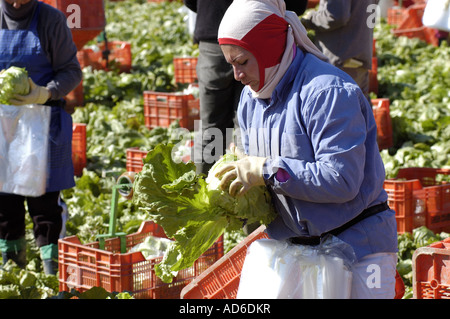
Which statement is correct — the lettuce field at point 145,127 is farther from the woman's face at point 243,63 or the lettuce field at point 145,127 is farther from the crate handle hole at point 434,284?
the woman's face at point 243,63

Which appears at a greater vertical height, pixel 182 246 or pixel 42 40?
pixel 42 40

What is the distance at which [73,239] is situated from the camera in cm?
477

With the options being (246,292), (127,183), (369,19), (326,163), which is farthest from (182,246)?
(369,19)

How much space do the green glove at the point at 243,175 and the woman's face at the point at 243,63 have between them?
305 mm

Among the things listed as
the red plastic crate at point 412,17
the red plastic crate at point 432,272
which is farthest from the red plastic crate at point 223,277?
the red plastic crate at point 412,17

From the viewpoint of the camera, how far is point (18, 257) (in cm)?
525

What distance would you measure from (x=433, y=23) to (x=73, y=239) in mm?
3149

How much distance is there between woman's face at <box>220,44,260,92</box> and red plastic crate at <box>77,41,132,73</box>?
822 centimetres

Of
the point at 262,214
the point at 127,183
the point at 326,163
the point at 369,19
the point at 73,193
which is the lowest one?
the point at 73,193

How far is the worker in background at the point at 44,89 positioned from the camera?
16.1ft

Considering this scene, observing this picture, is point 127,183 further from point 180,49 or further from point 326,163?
point 180,49

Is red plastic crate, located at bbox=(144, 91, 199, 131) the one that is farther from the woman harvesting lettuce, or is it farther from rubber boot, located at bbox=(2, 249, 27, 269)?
the woman harvesting lettuce

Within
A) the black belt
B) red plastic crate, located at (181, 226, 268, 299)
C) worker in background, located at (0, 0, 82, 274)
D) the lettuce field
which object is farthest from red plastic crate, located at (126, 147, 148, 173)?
the black belt

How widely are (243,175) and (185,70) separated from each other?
7506mm
